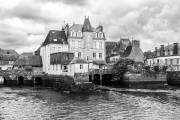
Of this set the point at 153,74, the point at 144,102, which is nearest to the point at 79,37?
the point at 153,74

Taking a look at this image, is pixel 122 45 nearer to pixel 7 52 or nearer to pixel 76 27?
pixel 76 27

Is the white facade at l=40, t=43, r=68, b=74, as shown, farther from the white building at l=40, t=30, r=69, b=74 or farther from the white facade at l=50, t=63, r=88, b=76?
the white facade at l=50, t=63, r=88, b=76

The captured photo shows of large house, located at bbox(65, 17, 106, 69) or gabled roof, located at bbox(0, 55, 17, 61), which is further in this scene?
gabled roof, located at bbox(0, 55, 17, 61)

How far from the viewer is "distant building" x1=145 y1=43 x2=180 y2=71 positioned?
69938mm

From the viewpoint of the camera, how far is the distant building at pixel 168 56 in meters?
69.9

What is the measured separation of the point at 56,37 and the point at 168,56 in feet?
103

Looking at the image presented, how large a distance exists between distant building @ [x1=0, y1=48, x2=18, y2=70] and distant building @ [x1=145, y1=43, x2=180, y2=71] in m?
47.4

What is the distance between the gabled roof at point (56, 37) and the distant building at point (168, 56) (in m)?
24.0

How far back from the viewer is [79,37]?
6706 centimetres

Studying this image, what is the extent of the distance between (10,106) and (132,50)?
159ft

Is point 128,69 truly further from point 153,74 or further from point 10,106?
point 10,106

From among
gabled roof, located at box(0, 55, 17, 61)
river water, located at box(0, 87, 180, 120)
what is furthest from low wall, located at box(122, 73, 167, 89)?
gabled roof, located at box(0, 55, 17, 61)

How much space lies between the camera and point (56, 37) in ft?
217

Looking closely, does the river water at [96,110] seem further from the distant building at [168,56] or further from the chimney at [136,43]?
the chimney at [136,43]
